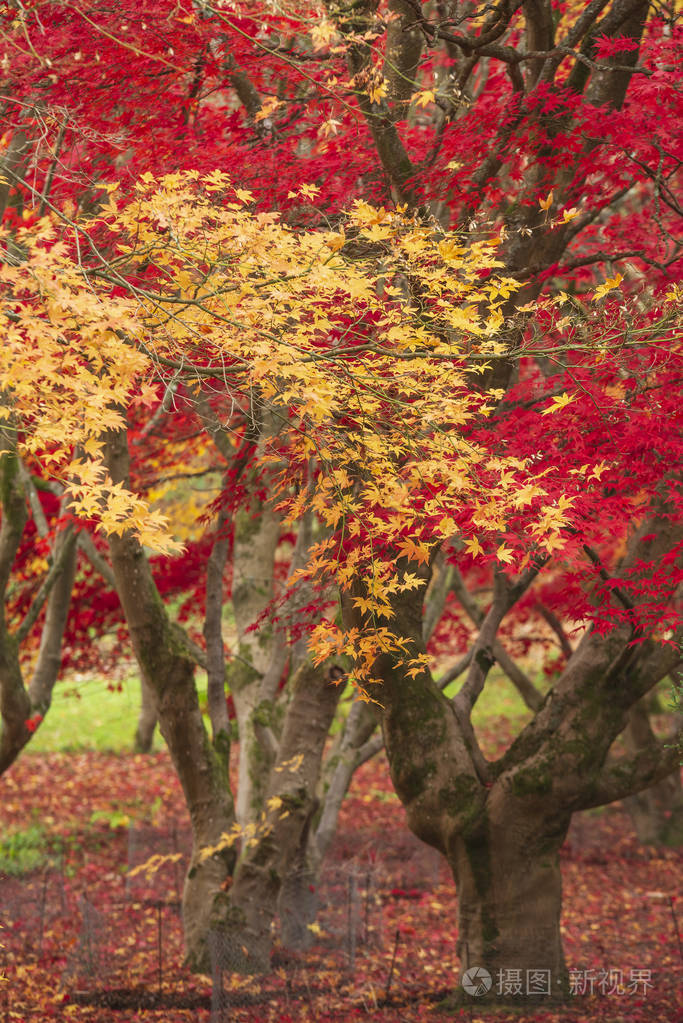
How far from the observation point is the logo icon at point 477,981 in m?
5.78

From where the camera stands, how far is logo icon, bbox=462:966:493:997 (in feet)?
19.0

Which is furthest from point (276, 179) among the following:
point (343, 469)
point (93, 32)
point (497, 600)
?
point (497, 600)

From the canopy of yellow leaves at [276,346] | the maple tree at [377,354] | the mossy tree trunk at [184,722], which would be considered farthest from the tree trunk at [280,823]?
the canopy of yellow leaves at [276,346]

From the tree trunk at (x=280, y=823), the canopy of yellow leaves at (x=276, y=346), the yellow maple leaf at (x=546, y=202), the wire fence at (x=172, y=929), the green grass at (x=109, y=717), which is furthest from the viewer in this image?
the green grass at (x=109, y=717)

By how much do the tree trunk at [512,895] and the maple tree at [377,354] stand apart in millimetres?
19

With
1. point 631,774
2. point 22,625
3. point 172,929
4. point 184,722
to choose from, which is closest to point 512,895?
point 631,774

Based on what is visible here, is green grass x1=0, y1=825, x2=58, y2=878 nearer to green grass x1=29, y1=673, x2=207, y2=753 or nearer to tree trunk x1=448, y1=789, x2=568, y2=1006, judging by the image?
green grass x1=29, y1=673, x2=207, y2=753

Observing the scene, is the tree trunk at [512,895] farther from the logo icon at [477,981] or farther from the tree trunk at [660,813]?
the tree trunk at [660,813]

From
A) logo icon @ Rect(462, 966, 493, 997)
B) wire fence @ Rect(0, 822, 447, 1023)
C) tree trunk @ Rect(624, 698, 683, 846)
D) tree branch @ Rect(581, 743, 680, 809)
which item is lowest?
logo icon @ Rect(462, 966, 493, 997)

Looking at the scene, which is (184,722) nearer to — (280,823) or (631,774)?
(280,823)

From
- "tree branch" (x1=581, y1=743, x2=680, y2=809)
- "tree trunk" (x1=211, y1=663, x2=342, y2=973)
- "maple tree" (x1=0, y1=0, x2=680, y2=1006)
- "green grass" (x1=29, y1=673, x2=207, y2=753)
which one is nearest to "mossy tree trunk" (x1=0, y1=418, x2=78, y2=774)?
"maple tree" (x1=0, y1=0, x2=680, y2=1006)

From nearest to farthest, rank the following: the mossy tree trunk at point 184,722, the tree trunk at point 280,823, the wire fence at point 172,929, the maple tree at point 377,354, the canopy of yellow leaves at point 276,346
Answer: the canopy of yellow leaves at point 276,346 → the maple tree at point 377,354 → the wire fence at point 172,929 → the mossy tree trunk at point 184,722 → the tree trunk at point 280,823

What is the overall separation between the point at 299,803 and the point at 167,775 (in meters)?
8.84

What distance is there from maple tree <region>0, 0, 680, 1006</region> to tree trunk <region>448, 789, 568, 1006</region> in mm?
19
